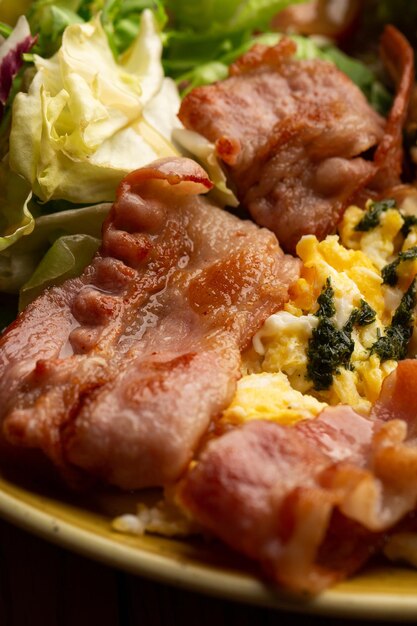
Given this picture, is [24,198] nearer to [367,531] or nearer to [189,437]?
[189,437]

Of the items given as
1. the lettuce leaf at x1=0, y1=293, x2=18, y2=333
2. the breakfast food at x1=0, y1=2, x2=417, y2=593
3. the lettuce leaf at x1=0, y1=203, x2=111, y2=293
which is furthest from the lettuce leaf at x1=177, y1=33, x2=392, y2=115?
the lettuce leaf at x1=0, y1=293, x2=18, y2=333

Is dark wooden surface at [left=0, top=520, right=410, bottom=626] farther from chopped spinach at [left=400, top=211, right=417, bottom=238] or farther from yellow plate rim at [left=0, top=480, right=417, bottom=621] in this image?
chopped spinach at [left=400, top=211, right=417, bottom=238]

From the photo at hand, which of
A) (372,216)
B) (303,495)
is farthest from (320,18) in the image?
(303,495)

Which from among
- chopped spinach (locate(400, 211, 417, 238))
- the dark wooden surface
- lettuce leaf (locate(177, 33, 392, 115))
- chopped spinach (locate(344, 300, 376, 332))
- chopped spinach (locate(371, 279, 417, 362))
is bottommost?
the dark wooden surface

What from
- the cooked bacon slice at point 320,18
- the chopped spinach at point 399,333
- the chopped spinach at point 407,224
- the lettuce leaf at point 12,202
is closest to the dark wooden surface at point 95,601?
the chopped spinach at point 399,333

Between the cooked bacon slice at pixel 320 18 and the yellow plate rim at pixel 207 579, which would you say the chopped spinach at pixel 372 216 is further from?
the cooked bacon slice at pixel 320 18

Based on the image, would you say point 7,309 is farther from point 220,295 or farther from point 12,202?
point 220,295
